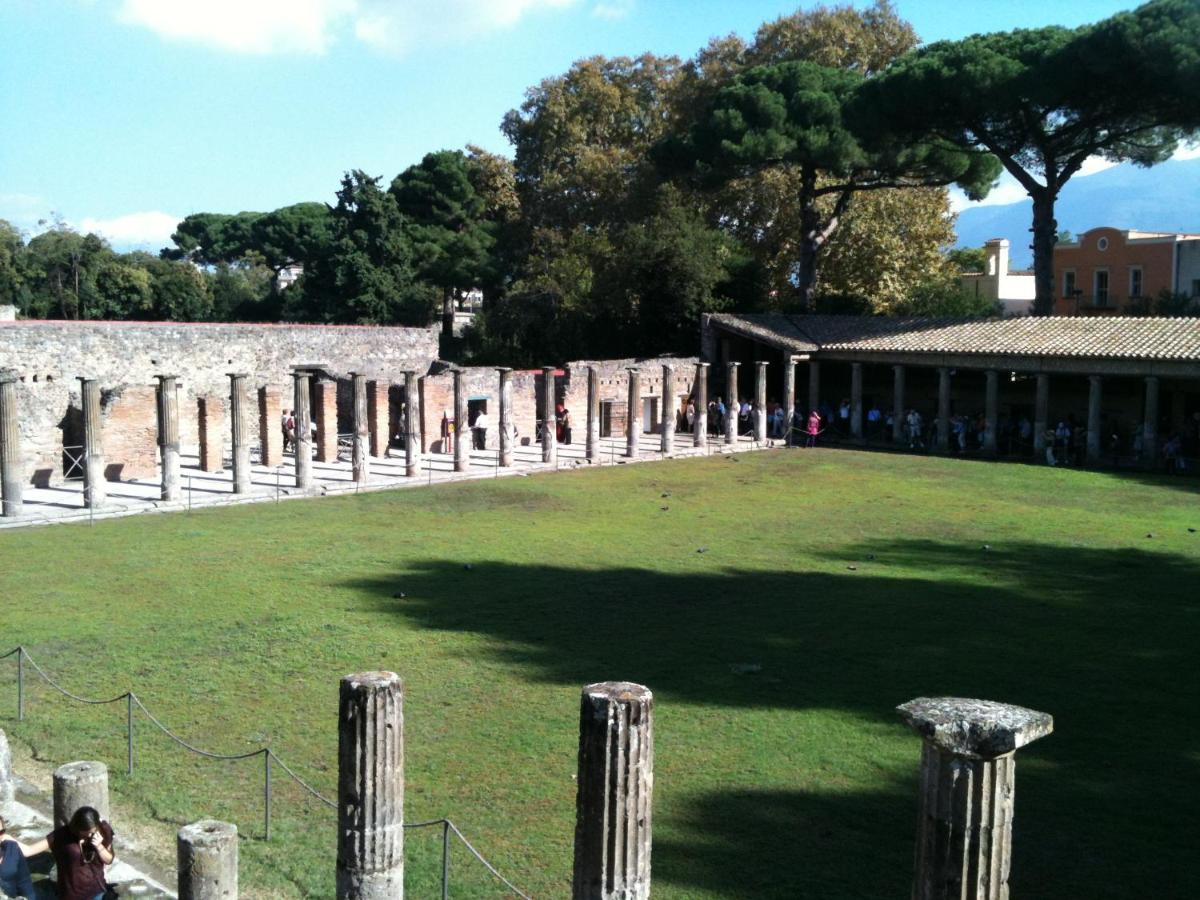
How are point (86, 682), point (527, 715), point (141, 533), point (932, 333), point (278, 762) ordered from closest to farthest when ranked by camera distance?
point (278, 762), point (527, 715), point (86, 682), point (141, 533), point (932, 333)

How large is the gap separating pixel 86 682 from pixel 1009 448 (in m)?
24.3

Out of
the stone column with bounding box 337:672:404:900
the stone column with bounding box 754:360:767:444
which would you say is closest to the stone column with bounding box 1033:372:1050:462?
the stone column with bounding box 754:360:767:444

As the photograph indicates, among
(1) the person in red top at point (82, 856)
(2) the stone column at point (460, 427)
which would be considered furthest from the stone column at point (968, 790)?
(2) the stone column at point (460, 427)

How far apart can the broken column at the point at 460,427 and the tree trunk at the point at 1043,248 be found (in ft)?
55.0

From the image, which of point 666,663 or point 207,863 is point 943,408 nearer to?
point 666,663

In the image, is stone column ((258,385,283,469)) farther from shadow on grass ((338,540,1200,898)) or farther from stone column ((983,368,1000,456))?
stone column ((983,368,1000,456))

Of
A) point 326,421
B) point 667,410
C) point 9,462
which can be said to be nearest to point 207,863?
point 9,462

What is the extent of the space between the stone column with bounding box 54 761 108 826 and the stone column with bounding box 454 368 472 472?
58.6 ft

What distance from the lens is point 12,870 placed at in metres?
6.54

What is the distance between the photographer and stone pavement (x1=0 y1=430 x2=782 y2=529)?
20.3 m

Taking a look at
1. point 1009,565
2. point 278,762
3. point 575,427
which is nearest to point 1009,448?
point 575,427

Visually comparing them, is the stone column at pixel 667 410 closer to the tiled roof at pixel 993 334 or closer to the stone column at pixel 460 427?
the tiled roof at pixel 993 334

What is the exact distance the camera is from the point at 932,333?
32156 mm

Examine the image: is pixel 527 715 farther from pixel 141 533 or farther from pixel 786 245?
pixel 786 245
